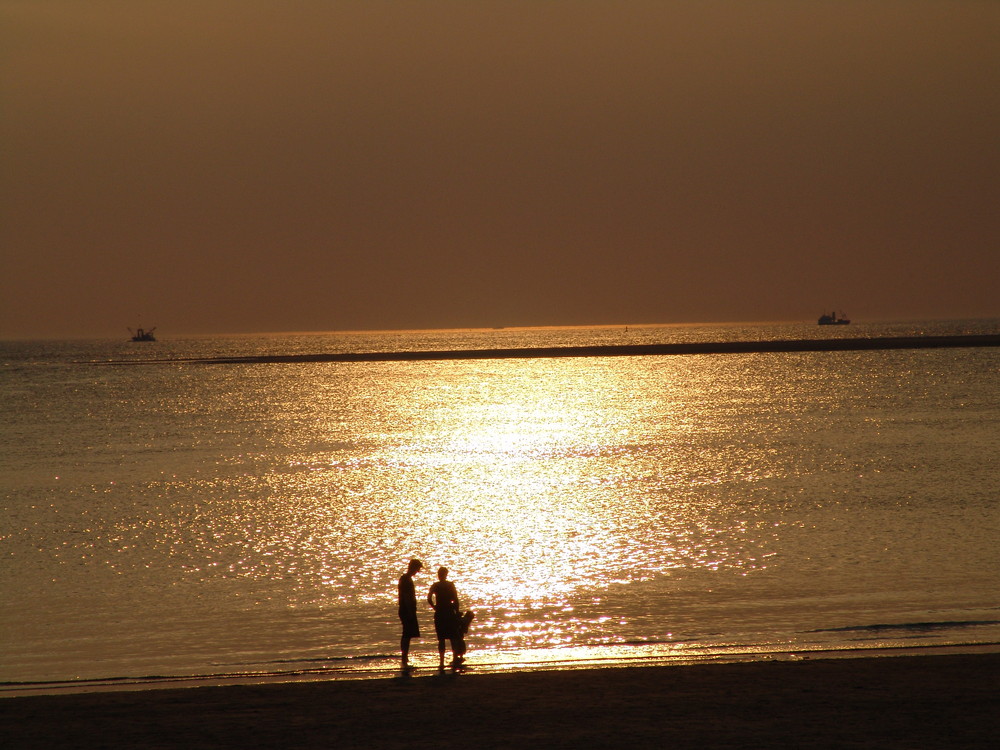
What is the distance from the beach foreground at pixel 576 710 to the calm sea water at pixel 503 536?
2722 millimetres

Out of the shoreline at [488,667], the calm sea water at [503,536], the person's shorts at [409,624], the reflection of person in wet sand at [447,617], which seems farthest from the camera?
the calm sea water at [503,536]

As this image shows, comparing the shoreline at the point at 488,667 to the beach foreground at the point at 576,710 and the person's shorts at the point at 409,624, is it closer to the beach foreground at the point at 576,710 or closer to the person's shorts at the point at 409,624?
the person's shorts at the point at 409,624

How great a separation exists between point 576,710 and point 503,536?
21.7m

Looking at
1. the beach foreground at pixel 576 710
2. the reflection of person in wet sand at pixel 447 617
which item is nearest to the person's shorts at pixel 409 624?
the reflection of person in wet sand at pixel 447 617

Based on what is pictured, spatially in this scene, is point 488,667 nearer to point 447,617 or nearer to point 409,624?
point 447,617

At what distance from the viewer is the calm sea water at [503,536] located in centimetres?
2108

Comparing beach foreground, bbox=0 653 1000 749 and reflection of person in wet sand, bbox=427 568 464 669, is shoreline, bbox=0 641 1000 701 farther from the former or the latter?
beach foreground, bbox=0 653 1000 749

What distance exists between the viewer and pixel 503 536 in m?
35.2

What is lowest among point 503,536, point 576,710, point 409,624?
point 576,710

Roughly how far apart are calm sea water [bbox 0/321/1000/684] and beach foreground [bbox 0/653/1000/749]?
8.93ft

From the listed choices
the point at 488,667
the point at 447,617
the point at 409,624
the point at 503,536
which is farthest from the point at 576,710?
the point at 503,536

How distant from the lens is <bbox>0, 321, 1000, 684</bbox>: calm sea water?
2108 cm

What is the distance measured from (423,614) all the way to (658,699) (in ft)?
32.3

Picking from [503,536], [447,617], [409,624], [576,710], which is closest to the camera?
[576,710]
